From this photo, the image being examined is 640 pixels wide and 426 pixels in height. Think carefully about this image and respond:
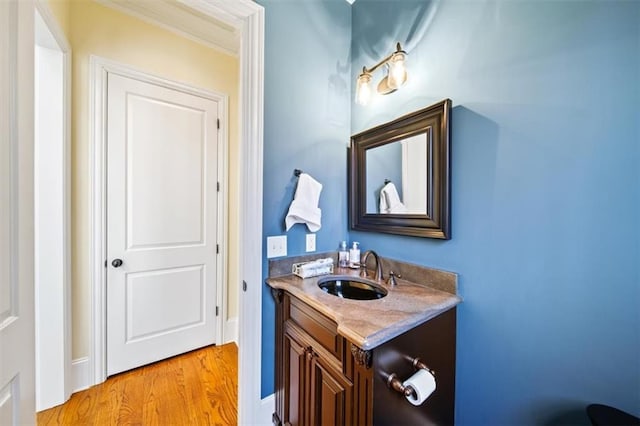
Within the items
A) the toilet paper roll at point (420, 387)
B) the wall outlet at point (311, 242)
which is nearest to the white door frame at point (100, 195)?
the wall outlet at point (311, 242)

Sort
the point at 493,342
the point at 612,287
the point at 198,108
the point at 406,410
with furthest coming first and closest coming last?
the point at 198,108 → the point at 493,342 → the point at 406,410 → the point at 612,287

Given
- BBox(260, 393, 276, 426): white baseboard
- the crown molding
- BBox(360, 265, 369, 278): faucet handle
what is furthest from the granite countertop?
the crown molding

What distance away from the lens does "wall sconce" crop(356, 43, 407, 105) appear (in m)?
1.21

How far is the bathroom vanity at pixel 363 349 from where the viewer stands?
0.80 metres

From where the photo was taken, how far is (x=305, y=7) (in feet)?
4.79

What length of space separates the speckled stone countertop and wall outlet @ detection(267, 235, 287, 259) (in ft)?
0.47

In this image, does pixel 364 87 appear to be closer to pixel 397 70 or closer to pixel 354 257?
pixel 397 70

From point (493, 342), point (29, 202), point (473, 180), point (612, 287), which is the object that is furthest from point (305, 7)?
point (493, 342)

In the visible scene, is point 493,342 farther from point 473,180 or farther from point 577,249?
point 473,180

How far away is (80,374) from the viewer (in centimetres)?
167

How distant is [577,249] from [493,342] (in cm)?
49

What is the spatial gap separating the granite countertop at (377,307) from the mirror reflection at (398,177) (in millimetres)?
412

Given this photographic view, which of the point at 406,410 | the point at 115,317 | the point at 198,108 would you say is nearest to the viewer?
the point at 406,410

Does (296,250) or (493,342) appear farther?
(296,250)
